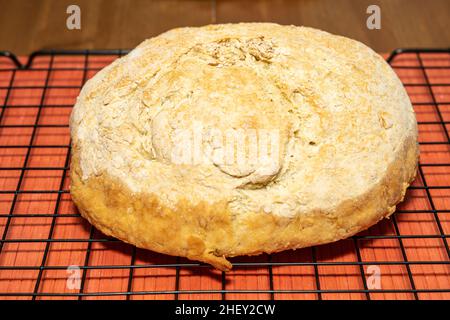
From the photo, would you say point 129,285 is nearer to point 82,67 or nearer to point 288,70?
point 288,70

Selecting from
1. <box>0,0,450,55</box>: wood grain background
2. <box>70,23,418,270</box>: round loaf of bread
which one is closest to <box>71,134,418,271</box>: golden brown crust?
<box>70,23,418,270</box>: round loaf of bread

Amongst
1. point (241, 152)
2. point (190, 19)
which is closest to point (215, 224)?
point (241, 152)

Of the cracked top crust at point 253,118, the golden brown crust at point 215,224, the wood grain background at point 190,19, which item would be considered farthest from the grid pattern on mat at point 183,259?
the wood grain background at point 190,19

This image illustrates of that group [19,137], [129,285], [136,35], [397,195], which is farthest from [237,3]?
[129,285]

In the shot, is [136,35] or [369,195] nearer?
[369,195]

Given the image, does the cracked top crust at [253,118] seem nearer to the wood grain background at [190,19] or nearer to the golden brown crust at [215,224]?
the golden brown crust at [215,224]

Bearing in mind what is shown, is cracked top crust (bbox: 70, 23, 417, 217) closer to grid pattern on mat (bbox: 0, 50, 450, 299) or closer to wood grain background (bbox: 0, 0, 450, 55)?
grid pattern on mat (bbox: 0, 50, 450, 299)

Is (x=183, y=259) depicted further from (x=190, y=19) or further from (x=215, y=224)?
(x=190, y=19)

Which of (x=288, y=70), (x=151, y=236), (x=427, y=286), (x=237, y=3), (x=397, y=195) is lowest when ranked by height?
(x=427, y=286)
